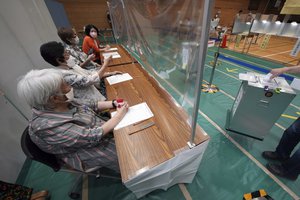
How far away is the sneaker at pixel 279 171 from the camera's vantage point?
126cm

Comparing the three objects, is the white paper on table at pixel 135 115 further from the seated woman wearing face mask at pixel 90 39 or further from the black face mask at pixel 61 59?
the seated woman wearing face mask at pixel 90 39

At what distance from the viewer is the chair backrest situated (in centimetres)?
78

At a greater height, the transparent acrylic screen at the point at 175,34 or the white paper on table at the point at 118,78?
the transparent acrylic screen at the point at 175,34

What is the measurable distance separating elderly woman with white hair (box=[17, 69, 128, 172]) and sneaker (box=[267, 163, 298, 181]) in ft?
5.32

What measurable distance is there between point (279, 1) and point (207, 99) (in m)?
10.7

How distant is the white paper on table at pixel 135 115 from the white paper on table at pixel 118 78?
0.60 m

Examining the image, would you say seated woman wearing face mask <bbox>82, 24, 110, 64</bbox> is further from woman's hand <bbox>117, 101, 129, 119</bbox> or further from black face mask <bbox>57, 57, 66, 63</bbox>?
woman's hand <bbox>117, 101, 129, 119</bbox>

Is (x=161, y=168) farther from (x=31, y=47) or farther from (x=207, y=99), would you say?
(x=31, y=47)

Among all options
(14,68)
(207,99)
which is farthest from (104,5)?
(207,99)

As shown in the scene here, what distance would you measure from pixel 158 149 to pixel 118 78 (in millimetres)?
1168

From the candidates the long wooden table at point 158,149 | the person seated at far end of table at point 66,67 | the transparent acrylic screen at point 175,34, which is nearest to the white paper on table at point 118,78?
the person seated at far end of table at point 66,67

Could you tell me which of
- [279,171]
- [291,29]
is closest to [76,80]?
[279,171]

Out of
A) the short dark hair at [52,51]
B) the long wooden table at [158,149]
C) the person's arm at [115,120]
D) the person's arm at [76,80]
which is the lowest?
the long wooden table at [158,149]

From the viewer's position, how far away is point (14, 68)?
5.46ft
